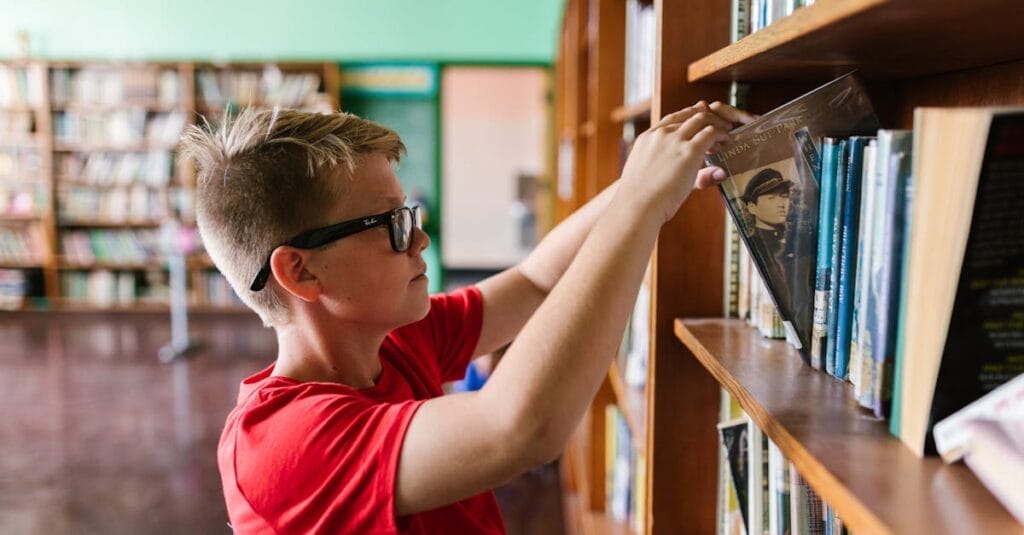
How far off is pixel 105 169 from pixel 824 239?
714 centimetres

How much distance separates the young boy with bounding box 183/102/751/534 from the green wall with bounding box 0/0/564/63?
20.0 feet

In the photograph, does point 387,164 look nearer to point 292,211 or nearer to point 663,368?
point 292,211

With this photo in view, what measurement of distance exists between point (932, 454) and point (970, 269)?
0.15 meters

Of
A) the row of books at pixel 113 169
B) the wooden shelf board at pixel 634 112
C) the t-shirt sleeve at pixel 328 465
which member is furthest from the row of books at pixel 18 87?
the t-shirt sleeve at pixel 328 465

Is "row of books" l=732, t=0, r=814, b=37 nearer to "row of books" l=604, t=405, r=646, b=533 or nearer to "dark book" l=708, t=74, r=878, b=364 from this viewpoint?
"dark book" l=708, t=74, r=878, b=364

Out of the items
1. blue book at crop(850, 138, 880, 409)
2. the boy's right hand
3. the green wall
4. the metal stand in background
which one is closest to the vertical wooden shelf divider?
the boy's right hand

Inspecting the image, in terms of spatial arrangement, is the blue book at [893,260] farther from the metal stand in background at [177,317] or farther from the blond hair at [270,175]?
the metal stand in background at [177,317]

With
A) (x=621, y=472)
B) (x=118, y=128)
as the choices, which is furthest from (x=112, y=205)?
(x=621, y=472)

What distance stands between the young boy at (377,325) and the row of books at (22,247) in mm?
6739

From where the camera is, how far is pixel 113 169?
22.6 feet

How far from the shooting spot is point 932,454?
2.02ft

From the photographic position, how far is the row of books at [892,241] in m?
0.54

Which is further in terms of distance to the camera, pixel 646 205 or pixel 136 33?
pixel 136 33

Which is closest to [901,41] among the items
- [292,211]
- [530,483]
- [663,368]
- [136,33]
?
[663,368]
